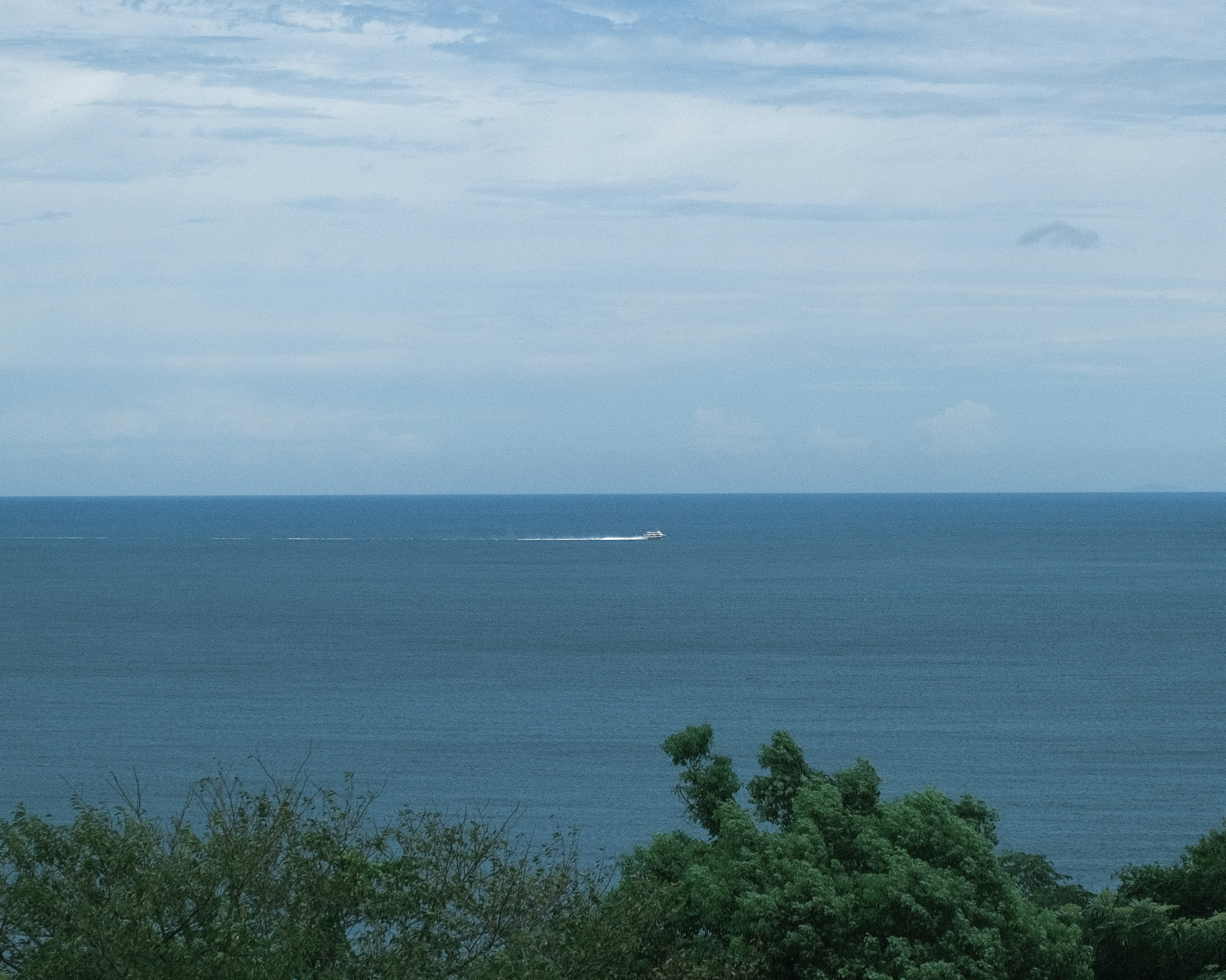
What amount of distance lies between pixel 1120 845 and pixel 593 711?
33619mm

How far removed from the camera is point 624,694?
8631cm

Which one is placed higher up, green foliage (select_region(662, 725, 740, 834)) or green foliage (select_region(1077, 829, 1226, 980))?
green foliage (select_region(662, 725, 740, 834))

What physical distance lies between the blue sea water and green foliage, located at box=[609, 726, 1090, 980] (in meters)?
30.3

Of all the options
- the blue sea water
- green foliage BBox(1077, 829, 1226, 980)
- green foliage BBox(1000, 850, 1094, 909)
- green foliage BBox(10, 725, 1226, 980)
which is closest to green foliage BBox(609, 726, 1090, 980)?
green foliage BBox(10, 725, 1226, 980)

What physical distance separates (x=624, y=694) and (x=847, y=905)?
67893mm

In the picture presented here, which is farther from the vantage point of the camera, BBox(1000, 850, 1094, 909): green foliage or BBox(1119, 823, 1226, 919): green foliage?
BBox(1000, 850, 1094, 909): green foliage

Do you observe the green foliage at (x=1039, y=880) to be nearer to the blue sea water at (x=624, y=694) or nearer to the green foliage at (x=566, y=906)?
the green foliage at (x=566, y=906)

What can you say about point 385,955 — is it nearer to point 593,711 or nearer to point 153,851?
point 153,851

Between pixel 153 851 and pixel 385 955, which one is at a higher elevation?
pixel 153 851

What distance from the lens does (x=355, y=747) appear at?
70062 millimetres

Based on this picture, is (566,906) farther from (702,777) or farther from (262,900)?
(702,777)

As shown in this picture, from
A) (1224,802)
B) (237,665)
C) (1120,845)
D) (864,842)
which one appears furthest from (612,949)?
(237,665)

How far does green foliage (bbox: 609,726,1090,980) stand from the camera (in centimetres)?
1836

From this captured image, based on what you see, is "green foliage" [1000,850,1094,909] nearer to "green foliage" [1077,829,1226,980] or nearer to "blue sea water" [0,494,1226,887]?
"green foliage" [1077,829,1226,980]
